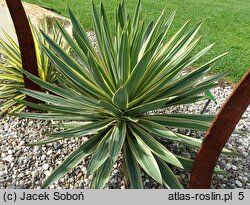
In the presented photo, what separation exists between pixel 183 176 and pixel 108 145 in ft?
2.29

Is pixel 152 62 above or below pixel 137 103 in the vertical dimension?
above

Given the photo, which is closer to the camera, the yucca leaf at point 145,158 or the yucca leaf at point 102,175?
the yucca leaf at point 145,158

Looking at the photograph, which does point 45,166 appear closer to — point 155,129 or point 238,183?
point 155,129

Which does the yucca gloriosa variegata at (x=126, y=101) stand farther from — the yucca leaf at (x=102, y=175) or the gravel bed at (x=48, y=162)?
the gravel bed at (x=48, y=162)

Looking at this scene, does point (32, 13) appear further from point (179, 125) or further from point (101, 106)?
point (179, 125)

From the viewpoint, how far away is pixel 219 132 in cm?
197

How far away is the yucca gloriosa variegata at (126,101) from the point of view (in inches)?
93.6

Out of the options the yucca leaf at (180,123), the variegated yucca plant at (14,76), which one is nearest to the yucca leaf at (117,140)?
the yucca leaf at (180,123)

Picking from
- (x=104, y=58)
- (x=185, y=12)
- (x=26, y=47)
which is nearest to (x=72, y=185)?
(x=104, y=58)

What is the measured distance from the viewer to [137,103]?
267 centimetres

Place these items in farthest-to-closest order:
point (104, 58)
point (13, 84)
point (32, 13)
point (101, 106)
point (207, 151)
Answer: point (32, 13) < point (13, 84) < point (104, 58) < point (101, 106) < point (207, 151)

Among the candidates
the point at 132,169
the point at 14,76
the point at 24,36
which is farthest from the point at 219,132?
the point at 14,76

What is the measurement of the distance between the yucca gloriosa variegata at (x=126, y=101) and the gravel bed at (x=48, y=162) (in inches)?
10.8

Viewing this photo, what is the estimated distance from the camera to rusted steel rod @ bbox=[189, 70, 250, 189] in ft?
6.11
